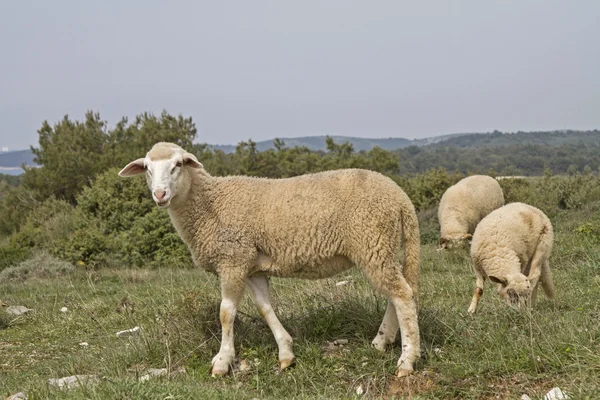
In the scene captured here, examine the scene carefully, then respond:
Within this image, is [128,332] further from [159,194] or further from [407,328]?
[407,328]

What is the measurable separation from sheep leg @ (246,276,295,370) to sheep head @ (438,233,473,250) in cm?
820

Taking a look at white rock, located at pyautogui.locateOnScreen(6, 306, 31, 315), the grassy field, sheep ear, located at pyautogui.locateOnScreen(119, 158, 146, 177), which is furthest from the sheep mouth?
white rock, located at pyautogui.locateOnScreen(6, 306, 31, 315)

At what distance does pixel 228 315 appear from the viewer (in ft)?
18.0

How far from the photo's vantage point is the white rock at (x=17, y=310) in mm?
9516

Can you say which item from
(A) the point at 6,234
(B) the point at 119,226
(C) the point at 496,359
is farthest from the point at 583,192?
(A) the point at 6,234

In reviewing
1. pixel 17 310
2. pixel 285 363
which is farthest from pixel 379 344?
pixel 17 310

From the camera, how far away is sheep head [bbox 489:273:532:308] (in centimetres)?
707

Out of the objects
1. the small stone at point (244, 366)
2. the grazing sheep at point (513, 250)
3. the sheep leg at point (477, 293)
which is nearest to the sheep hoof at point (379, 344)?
the small stone at point (244, 366)

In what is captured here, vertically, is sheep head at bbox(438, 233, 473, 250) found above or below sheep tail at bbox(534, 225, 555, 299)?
below

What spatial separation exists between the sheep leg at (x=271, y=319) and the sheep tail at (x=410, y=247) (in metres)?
1.28

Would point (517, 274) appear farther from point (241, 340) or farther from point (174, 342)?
point (174, 342)

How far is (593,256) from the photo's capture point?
31.5 ft

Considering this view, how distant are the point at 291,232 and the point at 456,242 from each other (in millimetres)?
8556

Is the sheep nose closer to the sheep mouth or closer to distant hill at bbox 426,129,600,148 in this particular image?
the sheep mouth
